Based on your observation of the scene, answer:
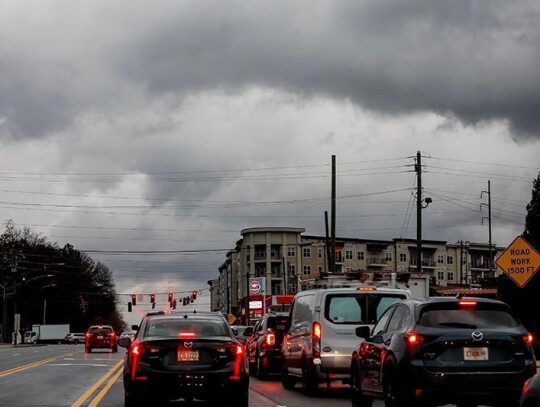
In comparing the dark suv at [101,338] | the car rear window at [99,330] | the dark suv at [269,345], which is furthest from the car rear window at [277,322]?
the car rear window at [99,330]

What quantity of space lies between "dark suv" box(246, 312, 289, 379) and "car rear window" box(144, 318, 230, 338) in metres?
8.00

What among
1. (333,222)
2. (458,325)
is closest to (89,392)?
(458,325)

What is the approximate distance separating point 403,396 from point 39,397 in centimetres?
847

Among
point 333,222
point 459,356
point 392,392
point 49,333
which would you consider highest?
point 333,222

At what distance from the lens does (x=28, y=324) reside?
459ft

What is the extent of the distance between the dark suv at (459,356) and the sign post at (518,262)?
7.32 m

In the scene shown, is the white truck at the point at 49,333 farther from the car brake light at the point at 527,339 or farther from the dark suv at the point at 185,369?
the car brake light at the point at 527,339

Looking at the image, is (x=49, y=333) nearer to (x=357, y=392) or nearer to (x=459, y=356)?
(x=357, y=392)

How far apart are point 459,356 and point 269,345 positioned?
41.8 feet

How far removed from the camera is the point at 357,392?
15094mm

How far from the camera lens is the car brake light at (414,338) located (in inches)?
490

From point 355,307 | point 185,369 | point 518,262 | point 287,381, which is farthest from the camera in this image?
point 287,381

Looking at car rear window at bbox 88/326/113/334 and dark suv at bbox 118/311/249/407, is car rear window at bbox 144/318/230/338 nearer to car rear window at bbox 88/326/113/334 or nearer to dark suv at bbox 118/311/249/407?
dark suv at bbox 118/311/249/407

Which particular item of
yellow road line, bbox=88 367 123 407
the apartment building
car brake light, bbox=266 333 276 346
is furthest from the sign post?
the apartment building
